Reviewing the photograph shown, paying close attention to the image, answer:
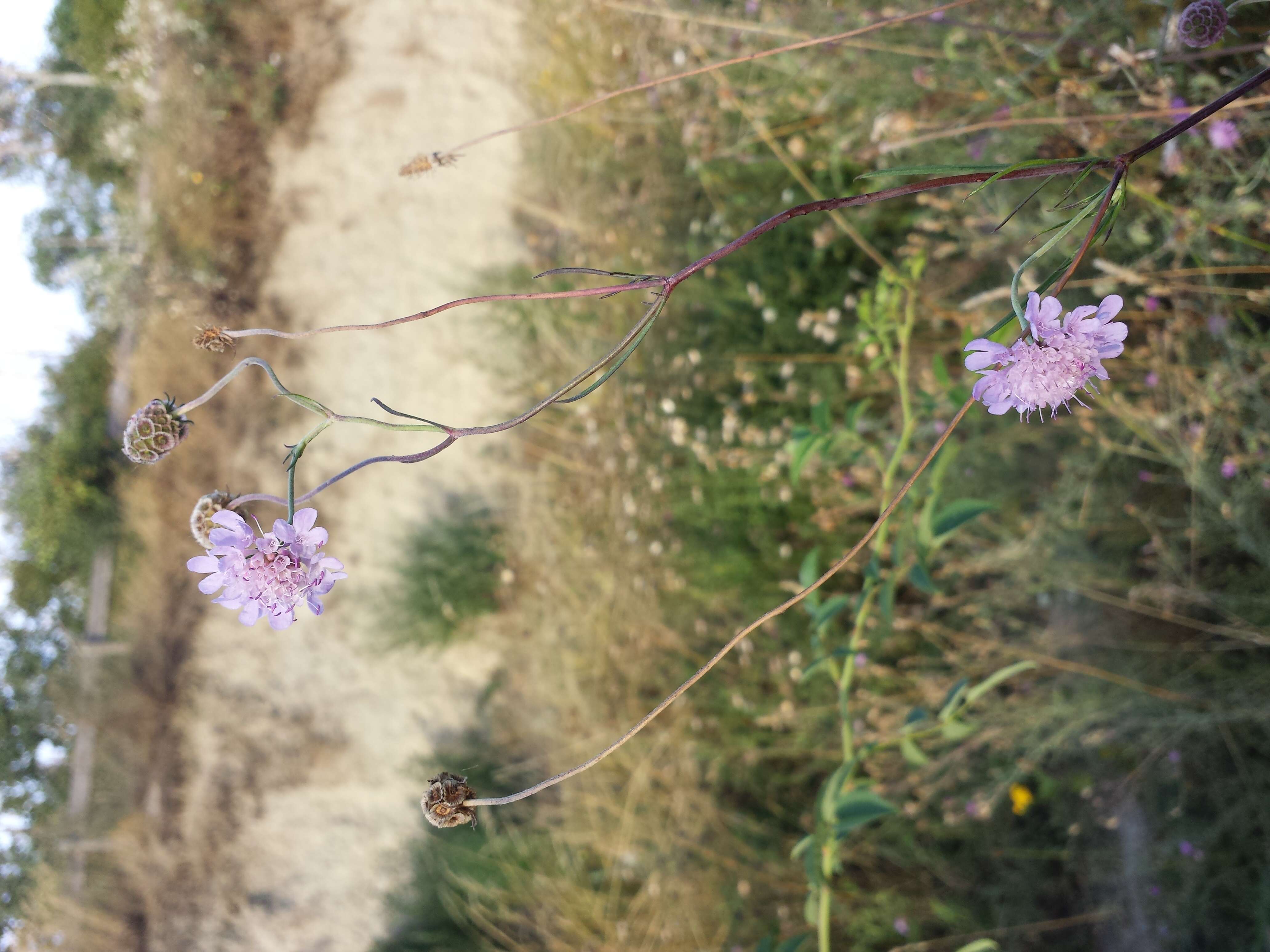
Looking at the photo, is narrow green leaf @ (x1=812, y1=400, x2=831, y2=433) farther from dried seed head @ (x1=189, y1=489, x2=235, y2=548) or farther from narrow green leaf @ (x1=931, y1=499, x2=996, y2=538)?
dried seed head @ (x1=189, y1=489, x2=235, y2=548)

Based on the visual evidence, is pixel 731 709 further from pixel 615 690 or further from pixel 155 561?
pixel 155 561

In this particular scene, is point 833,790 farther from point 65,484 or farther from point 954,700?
point 65,484

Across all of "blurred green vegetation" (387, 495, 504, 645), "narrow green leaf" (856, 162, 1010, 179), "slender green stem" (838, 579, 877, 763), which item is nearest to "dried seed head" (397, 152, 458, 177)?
"narrow green leaf" (856, 162, 1010, 179)

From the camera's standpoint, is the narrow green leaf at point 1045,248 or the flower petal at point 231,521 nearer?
the narrow green leaf at point 1045,248

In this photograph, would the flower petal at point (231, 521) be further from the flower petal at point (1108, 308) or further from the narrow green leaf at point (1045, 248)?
the flower petal at point (1108, 308)

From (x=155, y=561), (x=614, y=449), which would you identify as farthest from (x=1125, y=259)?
(x=155, y=561)

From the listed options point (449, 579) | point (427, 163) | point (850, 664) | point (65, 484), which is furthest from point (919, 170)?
point (65, 484)

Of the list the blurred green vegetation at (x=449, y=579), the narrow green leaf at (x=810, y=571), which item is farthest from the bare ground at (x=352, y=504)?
the narrow green leaf at (x=810, y=571)
